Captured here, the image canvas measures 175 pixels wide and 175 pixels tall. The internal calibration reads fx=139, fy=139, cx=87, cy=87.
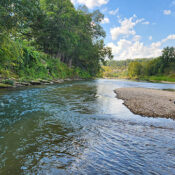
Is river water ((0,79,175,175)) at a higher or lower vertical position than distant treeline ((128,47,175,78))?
lower

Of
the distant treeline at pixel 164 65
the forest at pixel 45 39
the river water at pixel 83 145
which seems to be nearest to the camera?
the river water at pixel 83 145

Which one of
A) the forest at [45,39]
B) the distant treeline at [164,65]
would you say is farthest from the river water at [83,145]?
the distant treeline at [164,65]

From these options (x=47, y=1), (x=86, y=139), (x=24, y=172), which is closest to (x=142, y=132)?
(x=86, y=139)

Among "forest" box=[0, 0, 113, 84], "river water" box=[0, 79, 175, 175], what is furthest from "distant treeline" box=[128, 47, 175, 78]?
"river water" box=[0, 79, 175, 175]

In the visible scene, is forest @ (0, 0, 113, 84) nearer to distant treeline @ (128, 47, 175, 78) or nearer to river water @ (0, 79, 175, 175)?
river water @ (0, 79, 175, 175)

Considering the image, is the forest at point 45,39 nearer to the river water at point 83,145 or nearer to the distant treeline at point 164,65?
the river water at point 83,145

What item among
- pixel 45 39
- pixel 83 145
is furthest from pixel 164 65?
pixel 83 145

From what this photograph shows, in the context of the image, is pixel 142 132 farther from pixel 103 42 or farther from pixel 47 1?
pixel 103 42

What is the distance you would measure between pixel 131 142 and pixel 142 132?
125cm

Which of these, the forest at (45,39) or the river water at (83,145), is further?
the forest at (45,39)

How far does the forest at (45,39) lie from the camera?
834 centimetres

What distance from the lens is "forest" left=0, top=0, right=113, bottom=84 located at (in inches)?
328

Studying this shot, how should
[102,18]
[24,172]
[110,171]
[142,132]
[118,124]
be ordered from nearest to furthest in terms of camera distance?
[24,172] < [110,171] < [142,132] < [118,124] < [102,18]

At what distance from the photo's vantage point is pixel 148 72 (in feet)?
381
